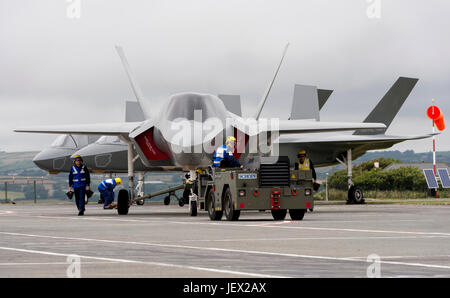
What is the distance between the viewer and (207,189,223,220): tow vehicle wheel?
1772cm

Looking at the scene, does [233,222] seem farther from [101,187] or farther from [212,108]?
[101,187]

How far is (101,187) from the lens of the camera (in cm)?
3092

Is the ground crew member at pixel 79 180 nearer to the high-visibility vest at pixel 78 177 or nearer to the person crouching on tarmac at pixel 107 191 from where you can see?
the high-visibility vest at pixel 78 177

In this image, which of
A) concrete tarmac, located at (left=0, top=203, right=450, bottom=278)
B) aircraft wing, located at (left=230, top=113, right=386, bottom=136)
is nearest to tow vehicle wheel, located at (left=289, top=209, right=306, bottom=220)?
concrete tarmac, located at (left=0, top=203, right=450, bottom=278)

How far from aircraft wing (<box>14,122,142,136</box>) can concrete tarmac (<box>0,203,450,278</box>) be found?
914 cm

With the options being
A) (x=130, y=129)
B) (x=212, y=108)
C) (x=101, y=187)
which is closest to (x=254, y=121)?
(x=212, y=108)

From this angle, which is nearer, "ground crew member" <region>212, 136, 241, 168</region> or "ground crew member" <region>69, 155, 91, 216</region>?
"ground crew member" <region>212, 136, 241, 168</region>

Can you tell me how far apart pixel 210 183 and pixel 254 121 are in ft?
16.0

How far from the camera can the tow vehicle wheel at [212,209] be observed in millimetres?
17719

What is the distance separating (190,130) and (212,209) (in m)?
3.09

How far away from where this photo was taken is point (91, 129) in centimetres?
2414

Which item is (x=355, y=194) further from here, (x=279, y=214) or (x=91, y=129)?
(x=279, y=214)

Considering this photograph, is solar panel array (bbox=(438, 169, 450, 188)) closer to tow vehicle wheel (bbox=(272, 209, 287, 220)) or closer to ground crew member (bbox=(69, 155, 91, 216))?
ground crew member (bbox=(69, 155, 91, 216))

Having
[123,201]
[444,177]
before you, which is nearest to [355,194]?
[444,177]
